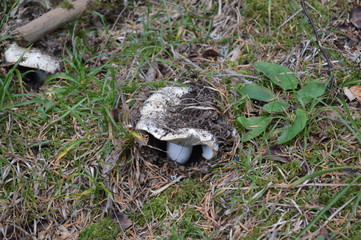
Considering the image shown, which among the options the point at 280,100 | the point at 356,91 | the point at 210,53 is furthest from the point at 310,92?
the point at 210,53

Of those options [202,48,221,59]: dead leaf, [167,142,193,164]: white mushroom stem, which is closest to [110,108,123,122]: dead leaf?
[167,142,193,164]: white mushroom stem

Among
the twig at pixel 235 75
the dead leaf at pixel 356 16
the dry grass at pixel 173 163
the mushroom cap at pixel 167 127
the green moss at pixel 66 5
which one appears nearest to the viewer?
the dry grass at pixel 173 163

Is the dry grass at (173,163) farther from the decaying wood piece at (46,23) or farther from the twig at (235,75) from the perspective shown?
the decaying wood piece at (46,23)

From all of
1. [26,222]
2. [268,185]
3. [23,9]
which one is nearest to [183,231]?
[268,185]

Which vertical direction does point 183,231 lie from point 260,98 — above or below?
below

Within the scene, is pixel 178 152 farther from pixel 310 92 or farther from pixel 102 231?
pixel 310 92

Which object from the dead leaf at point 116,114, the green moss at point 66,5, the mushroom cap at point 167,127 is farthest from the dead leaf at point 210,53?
the green moss at point 66,5

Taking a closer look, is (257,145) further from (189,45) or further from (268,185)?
(189,45)
